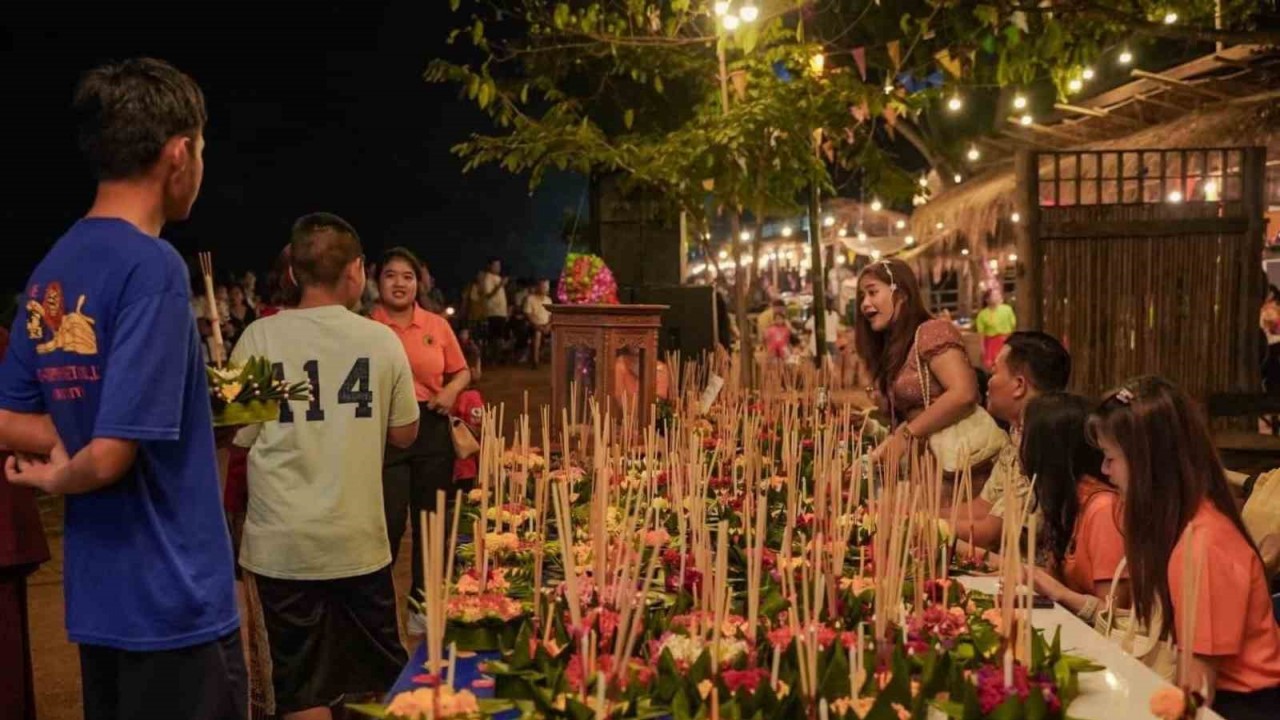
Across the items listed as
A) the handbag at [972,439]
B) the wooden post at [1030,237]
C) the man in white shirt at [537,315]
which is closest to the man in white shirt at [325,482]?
the handbag at [972,439]

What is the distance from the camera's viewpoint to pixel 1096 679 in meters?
1.96

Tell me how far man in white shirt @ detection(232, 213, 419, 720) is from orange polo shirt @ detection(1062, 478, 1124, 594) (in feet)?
5.32

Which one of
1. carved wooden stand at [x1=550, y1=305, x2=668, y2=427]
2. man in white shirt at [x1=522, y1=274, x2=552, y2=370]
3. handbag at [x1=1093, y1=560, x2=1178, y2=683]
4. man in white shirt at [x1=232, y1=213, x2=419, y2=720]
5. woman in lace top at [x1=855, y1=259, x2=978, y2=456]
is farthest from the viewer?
man in white shirt at [x1=522, y1=274, x2=552, y2=370]

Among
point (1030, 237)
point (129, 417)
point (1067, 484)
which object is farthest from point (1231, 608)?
point (1030, 237)

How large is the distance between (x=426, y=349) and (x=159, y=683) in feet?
7.79

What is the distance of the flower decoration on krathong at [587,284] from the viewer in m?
4.60

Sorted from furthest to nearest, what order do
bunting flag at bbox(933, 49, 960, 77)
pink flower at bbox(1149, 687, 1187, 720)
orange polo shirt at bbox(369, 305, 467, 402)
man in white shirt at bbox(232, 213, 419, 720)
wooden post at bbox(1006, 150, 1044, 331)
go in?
bunting flag at bbox(933, 49, 960, 77) < wooden post at bbox(1006, 150, 1044, 331) < orange polo shirt at bbox(369, 305, 467, 402) < man in white shirt at bbox(232, 213, 419, 720) < pink flower at bbox(1149, 687, 1187, 720)

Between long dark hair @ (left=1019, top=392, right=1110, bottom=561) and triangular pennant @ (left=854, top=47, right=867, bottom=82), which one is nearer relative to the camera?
long dark hair @ (left=1019, top=392, right=1110, bottom=561)

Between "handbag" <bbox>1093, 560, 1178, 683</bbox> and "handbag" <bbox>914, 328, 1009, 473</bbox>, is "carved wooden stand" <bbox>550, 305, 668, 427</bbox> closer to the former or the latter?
"handbag" <bbox>914, 328, 1009, 473</bbox>

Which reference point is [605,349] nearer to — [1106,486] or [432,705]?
[1106,486]

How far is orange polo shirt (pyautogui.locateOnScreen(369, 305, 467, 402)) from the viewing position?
407cm

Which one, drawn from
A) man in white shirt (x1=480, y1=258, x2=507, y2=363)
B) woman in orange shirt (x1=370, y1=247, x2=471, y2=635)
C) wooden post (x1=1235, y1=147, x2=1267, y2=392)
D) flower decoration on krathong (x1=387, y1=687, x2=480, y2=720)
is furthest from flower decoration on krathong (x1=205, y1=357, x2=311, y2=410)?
man in white shirt (x1=480, y1=258, x2=507, y2=363)

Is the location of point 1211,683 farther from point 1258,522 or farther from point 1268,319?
point 1268,319

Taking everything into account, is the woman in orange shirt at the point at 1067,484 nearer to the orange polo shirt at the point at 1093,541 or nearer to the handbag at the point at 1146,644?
the orange polo shirt at the point at 1093,541
